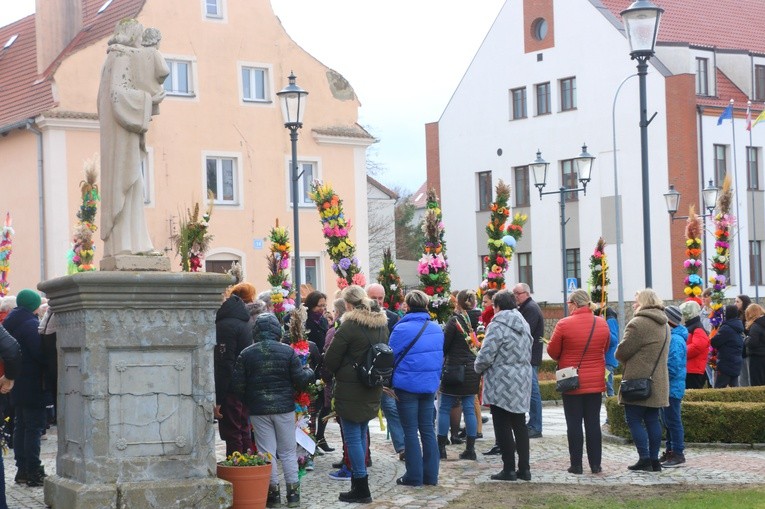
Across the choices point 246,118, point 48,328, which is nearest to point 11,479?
point 48,328

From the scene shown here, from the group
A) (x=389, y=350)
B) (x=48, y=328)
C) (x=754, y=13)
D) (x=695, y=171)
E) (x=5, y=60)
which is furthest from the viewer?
(x=754, y=13)

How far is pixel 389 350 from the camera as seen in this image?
11.3 meters

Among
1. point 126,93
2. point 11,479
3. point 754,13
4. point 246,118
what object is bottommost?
point 11,479

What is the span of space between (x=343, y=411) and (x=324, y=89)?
88.7 feet

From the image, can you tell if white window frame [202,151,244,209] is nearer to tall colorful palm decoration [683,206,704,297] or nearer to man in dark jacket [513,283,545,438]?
tall colorful palm decoration [683,206,704,297]

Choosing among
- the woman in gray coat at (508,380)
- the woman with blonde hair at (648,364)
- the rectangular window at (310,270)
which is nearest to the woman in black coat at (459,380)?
the woman in gray coat at (508,380)

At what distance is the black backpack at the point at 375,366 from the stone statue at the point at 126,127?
223 cm

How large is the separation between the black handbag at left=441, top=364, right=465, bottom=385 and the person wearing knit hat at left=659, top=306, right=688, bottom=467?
2292mm

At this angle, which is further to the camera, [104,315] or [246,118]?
[246,118]

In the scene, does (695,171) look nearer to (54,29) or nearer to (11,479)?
(54,29)

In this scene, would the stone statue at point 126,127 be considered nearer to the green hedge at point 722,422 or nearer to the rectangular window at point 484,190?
the green hedge at point 722,422

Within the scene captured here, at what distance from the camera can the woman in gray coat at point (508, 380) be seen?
12.5 m

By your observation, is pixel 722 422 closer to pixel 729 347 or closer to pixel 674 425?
pixel 674 425

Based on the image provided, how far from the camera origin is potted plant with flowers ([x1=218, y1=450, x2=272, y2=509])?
10.5 metres
